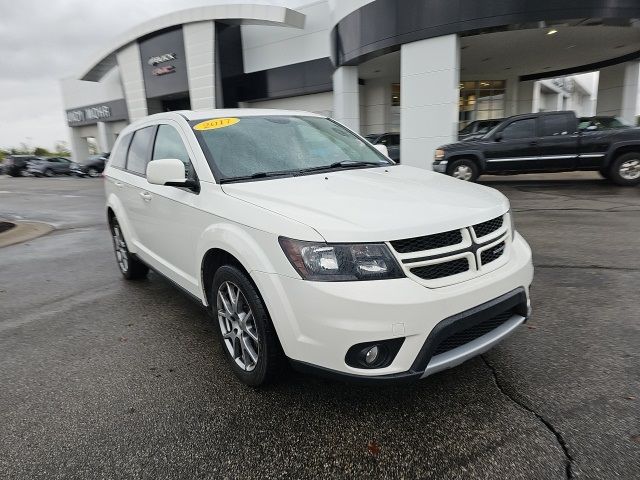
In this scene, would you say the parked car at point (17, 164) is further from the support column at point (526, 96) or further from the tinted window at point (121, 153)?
the tinted window at point (121, 153)

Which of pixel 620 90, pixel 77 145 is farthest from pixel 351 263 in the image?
pixel 77 145

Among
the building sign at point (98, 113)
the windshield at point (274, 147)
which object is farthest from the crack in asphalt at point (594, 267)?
the building sign at point (98, 113)

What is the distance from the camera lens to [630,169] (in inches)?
410

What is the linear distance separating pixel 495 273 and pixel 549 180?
1201cm

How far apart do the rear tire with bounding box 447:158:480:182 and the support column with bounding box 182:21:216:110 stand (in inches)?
744

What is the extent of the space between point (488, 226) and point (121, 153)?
13.8ft

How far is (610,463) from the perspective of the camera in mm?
2053

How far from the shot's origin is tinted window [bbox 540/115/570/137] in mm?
10781

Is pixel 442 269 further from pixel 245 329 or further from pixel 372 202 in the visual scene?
pixel 245 329

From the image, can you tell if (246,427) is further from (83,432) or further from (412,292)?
(412,292)

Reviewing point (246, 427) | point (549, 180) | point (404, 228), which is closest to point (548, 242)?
point (404, 228)

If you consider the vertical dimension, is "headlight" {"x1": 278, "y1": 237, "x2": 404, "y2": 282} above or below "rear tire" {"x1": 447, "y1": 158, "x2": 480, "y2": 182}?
above

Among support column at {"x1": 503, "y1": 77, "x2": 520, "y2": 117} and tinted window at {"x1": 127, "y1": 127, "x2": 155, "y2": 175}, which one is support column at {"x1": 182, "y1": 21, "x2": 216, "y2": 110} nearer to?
support column at {"x1": 503, "y1": 77, "x2": 520, "y2": 117}

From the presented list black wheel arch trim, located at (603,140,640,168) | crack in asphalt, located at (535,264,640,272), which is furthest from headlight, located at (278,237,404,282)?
black wheel arch trim, located at (603,140,640,168)
